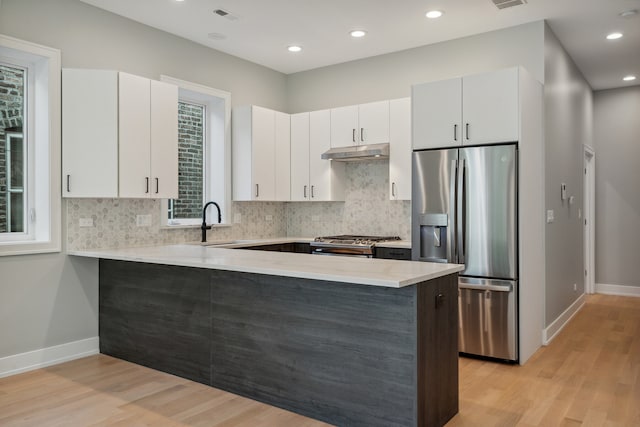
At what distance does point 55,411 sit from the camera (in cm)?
295

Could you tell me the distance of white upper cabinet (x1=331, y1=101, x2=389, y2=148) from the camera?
508 centimetres

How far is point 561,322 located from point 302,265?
337cm

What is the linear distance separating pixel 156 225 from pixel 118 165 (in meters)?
0.88

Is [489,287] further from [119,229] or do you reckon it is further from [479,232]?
[119,229]

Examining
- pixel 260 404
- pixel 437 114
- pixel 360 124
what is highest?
pixel 360 124

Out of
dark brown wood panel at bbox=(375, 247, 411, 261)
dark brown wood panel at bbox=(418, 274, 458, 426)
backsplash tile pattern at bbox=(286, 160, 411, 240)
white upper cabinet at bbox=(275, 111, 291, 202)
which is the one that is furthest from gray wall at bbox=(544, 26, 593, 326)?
white upper cabinet at bbox=(275, 111, 291, 202)

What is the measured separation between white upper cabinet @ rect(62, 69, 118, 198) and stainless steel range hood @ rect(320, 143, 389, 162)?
2.23 metres

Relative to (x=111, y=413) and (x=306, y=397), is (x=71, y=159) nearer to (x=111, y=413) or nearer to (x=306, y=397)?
(x=111, y=413)

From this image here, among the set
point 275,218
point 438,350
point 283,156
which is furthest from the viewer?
point 275,218

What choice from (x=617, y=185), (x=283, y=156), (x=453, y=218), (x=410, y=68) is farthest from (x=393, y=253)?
(x=617, y=185)

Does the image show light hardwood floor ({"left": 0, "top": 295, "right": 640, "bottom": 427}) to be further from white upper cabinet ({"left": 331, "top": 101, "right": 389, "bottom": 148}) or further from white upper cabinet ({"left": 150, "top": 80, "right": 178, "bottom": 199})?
white upper cabinet ({"left": 331, "top": 101, "right": 389, "bottom": 148})

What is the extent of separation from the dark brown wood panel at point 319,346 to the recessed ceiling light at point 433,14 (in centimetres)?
274

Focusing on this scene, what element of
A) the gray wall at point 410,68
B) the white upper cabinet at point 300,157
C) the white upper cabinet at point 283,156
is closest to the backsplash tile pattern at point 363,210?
the white upper cabinet at point 300,157

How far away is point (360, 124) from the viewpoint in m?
5.22
